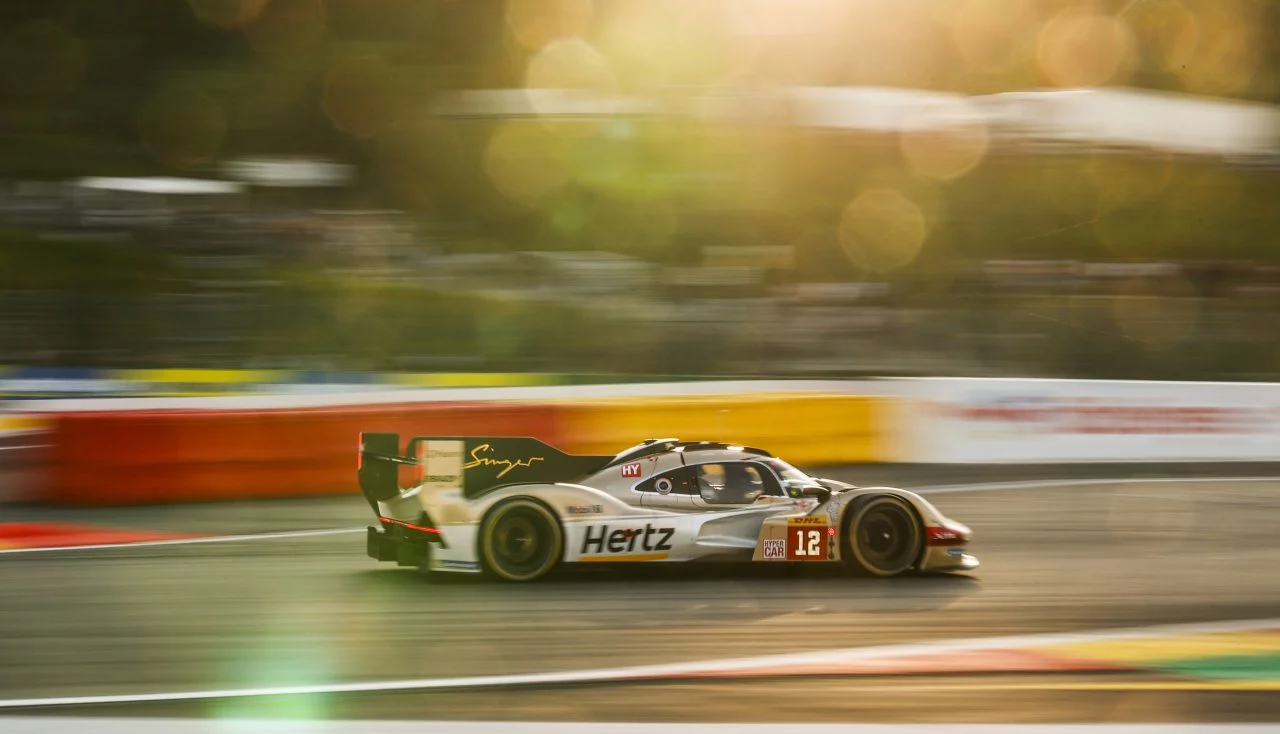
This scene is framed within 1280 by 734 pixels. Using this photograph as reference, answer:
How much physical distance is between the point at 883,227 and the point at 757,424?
12015 mm

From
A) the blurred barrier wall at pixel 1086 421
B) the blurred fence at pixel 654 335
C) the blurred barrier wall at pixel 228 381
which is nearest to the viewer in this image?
the blurred barrier wall at pixel 1086 421

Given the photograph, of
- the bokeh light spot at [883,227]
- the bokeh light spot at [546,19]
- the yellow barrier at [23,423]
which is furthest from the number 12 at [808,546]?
the bokeh light spot at [546,19]

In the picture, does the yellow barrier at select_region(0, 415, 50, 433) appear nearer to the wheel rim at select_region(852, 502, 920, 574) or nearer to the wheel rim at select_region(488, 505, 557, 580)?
the wheel rim at select_region(488, 505, 557, 580)

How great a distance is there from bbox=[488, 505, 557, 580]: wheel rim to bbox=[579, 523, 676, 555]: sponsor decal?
0.21 meters

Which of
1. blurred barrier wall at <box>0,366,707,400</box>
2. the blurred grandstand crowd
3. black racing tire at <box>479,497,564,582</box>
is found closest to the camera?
black racing tire at <box>479,497,564,582</box>

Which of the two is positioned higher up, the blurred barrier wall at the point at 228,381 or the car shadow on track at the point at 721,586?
the blurred barrier wall at the point at 228,381

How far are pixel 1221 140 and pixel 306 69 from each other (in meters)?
18.3

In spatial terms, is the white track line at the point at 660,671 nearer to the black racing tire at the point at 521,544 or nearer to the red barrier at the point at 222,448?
the black racing tire at the point at 521,544

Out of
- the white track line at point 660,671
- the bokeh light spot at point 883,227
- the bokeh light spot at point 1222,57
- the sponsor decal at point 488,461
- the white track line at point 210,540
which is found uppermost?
the bokeh light spot at point 1222,57

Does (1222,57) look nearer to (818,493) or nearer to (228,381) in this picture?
(228,381)

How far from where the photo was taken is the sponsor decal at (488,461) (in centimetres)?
745

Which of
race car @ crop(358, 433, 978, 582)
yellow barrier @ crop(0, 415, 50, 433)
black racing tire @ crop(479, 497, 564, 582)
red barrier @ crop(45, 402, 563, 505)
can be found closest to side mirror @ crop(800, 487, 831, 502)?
race car @ crop(358, 433, 978, 582)

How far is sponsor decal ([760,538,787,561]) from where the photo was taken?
7.49 meters

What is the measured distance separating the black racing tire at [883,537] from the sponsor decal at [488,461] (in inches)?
74.0
